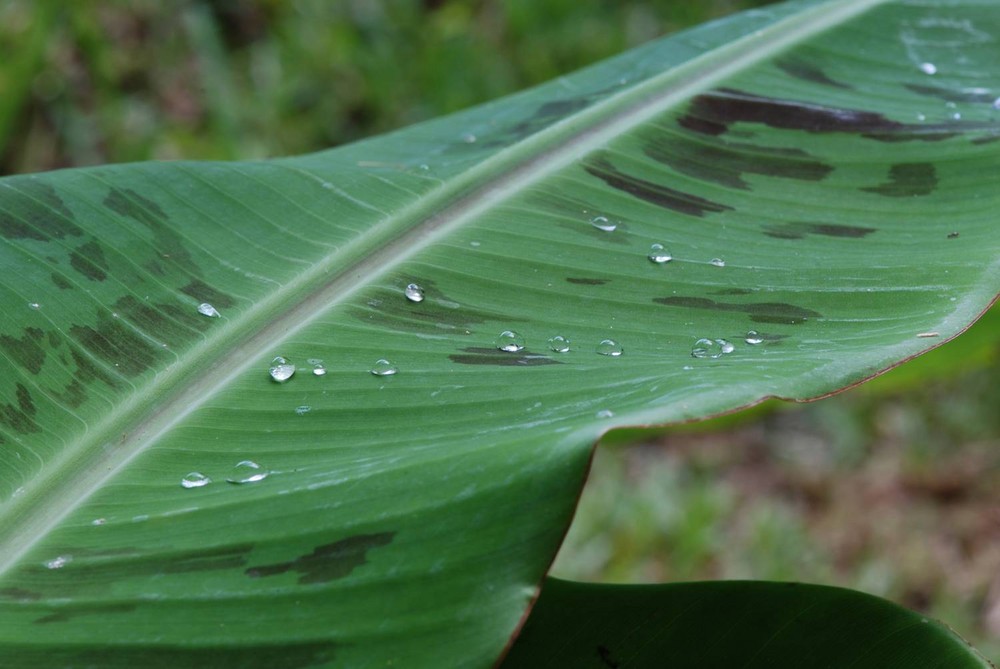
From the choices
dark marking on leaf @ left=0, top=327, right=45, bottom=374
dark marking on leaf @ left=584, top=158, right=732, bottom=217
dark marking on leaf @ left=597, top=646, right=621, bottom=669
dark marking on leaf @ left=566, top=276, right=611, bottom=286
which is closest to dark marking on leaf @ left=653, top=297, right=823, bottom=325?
dark marking on leaf @ left=566, top=276, right=611, bottom=286

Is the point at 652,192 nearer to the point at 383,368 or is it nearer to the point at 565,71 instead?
the point at 383,368

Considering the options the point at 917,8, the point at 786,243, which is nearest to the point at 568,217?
the point at 786,243

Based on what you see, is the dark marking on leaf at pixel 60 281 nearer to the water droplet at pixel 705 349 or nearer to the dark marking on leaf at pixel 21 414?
the dark marking on leaf at pixel 21 414

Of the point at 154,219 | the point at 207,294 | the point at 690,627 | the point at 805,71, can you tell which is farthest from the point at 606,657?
the point at 805,71

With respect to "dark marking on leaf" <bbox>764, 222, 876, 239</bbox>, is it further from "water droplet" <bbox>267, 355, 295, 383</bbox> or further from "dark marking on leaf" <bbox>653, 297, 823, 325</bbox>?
"water droplet" <bbox>267, 355, 295, 383</bbox>

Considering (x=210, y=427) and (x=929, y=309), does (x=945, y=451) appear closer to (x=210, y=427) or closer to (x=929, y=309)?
(x=929, y=309)
